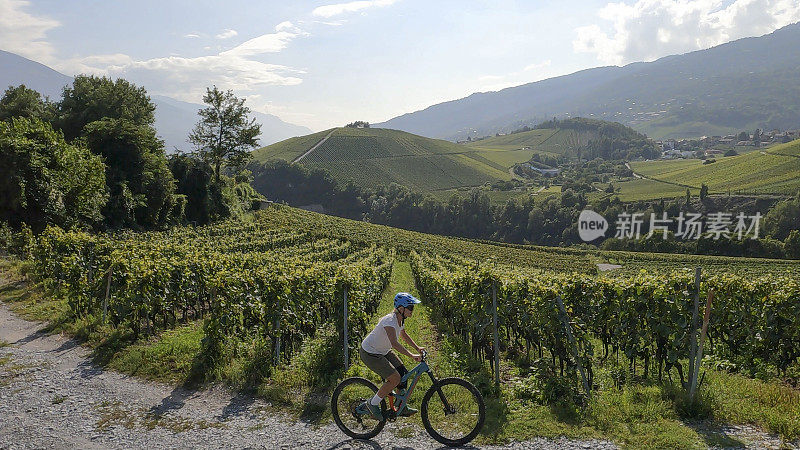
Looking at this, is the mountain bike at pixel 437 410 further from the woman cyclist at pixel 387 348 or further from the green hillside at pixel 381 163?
the green hillside at pixel 381 163

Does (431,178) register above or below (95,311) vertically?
above

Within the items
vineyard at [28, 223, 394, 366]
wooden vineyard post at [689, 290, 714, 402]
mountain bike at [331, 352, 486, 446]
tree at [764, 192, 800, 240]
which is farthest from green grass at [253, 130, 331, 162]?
wooden vineyard post at [689, 290, 714, 402]

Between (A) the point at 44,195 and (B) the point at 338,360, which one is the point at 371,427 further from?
(A) the point at 44,195

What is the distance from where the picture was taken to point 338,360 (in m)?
10.4

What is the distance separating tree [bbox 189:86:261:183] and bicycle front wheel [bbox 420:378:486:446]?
54491 millimetres

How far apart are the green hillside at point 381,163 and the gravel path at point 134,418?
505ft

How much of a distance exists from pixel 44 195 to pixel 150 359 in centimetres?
2425

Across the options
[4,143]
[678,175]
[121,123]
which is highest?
[678,175]

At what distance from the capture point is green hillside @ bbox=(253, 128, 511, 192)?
171375mm

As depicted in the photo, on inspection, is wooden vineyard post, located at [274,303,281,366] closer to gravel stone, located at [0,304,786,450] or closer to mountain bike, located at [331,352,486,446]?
gravel stone, located at [0,304,786,450]

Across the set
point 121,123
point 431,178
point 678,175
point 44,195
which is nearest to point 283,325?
point 44,195

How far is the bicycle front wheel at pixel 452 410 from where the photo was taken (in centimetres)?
737

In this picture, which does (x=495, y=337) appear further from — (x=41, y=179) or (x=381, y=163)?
(x=381, y=163)

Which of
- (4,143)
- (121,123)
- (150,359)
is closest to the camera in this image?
A: (150,359)
